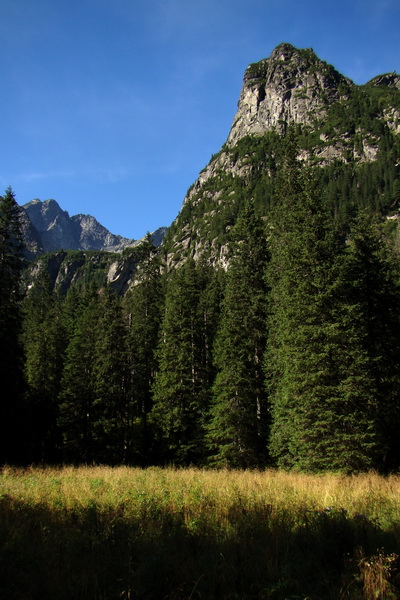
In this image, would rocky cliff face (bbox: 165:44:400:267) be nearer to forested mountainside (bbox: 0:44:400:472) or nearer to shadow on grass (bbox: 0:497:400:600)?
forested mountainside (bbox: 0:44:400:472)

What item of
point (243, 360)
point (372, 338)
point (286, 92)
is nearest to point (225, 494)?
point (372, 338)

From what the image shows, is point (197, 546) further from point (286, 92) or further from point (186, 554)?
point (286, 92)

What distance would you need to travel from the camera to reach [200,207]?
513 ft

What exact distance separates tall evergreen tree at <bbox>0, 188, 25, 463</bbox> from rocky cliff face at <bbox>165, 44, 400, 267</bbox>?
92.2m

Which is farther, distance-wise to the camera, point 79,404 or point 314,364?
point 79,404

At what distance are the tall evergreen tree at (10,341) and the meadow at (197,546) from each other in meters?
17.2

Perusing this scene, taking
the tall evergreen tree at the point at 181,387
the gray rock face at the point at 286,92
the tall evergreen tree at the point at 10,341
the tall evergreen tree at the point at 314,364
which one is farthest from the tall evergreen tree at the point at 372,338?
the gray rock face at the point at 286,92

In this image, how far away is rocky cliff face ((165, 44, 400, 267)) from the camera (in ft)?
454

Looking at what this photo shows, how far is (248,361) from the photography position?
24875 millimetres

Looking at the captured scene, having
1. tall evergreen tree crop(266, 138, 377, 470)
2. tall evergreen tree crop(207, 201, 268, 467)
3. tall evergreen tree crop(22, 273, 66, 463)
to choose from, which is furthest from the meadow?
tall evergreen tree crop(22, 273, 66, 463)

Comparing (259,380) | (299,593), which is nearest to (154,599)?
(299,593)

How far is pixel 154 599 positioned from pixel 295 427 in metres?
15.1

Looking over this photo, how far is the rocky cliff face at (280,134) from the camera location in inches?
5448

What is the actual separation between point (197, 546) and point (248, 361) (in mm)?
20331
